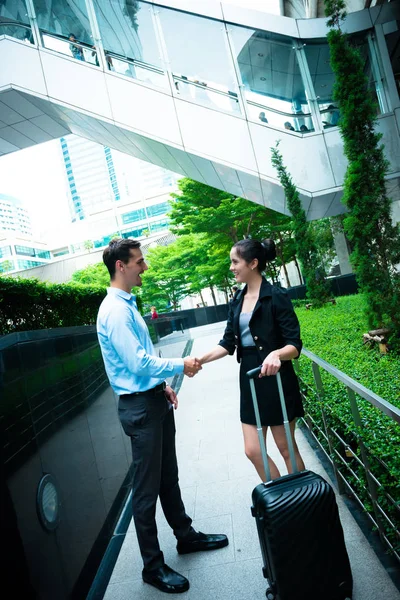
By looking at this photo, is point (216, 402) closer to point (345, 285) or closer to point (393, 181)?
point (393, 181)

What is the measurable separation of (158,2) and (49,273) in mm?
60881

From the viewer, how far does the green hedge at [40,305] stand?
12.1ft

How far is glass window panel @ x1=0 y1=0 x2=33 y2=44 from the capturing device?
12.0m

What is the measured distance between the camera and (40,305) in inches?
173

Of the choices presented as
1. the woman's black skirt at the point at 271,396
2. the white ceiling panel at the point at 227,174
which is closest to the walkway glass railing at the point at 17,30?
the white ceiling panel at the point at 227,174

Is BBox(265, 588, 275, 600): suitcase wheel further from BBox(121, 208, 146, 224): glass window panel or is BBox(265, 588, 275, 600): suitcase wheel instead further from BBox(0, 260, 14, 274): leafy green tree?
BBox(121, 208, 146, 224): glass window panel

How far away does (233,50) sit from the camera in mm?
12000

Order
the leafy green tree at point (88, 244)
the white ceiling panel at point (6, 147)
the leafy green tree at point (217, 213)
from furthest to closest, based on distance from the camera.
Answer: the leafy green tree at point (88, 244) → the leafy green tree at point (217, 213) → the white ceiling panel at point (6, 147)

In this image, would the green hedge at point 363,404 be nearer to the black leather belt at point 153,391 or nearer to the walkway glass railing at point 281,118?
the black leather belt at point 153,391

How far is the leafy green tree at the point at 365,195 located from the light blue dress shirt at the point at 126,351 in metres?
5.59

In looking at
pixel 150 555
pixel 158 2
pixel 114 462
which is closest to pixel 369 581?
pixel 150 555

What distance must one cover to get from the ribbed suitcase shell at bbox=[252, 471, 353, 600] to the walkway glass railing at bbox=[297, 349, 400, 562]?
1.30 ft

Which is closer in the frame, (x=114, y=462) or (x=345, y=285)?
(x=114, y=462)

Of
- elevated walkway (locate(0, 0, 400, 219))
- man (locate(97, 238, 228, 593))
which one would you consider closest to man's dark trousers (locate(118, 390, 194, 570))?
man (locate(97, 238, 228, 593))
